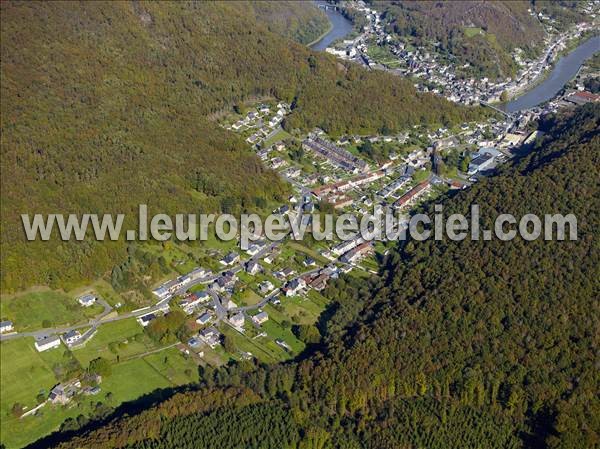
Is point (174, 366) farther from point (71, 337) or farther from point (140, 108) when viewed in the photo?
point (140, 108)

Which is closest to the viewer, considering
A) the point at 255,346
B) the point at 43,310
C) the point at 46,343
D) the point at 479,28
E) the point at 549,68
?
the point at 46,343

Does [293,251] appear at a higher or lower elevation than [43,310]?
→ higher

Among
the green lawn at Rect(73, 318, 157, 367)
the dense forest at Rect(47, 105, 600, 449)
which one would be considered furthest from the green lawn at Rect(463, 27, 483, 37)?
the green lawn at Rect(73, 318, 157, 367)

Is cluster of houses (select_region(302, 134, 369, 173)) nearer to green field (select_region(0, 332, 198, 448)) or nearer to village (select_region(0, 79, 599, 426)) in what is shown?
village (select_region(0, 79, 599, 426))

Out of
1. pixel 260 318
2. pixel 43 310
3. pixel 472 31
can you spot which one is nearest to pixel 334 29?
pixel 472 31

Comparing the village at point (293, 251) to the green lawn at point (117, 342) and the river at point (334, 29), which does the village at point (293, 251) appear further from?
the river at point (334, 29)

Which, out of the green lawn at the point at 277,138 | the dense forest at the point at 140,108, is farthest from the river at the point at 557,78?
the green lawn at the point at 277,138

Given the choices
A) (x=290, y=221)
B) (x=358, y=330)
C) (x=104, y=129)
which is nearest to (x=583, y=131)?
(x=290, y=221)
